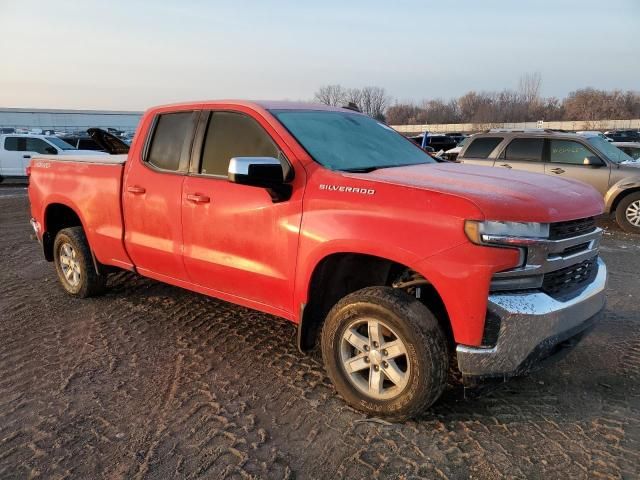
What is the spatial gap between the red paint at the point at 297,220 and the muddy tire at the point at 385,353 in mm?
214

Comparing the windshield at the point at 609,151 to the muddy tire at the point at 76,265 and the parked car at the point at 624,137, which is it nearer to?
the muddy tire at the point at 76,265

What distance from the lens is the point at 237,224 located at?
3.74 metres

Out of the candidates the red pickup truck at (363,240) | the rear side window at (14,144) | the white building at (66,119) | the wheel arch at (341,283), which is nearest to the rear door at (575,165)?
the red pickup truck at (363,240)

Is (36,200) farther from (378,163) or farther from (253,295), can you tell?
(378,163)

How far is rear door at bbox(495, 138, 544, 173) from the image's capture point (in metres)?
10.1

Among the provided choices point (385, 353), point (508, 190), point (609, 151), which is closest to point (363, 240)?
point (385, 353)

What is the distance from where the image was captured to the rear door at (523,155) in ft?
33.0

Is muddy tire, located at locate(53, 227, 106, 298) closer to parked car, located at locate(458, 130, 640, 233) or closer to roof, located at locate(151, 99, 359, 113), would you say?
roof, located at locate(151, 99, 359, 113)

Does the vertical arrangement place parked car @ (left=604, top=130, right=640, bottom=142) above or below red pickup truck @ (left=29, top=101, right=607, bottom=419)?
above

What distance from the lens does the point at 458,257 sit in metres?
2.78

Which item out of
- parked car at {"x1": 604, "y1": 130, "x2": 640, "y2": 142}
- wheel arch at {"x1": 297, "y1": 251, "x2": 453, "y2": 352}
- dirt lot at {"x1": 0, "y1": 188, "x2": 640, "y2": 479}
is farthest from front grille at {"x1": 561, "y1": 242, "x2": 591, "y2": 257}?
parked car at {"x1": 604, "y1": 130, "x2": 640, "y2": 142}

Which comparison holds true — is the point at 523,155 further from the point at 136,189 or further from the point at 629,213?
the point at 136,189

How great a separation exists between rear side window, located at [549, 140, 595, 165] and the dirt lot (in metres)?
5.67

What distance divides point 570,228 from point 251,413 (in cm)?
214
